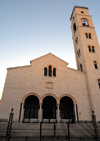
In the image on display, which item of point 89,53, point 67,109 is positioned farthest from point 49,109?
point 89,53

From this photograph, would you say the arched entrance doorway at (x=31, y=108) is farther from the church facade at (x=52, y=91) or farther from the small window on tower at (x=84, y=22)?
the small window on tower at (x=84, y=22)

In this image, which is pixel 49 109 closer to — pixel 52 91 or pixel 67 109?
pixel 52 91

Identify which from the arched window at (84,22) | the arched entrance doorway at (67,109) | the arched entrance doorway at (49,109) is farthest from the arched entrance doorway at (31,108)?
the arched window at (84,22)

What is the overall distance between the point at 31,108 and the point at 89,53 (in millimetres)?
15304

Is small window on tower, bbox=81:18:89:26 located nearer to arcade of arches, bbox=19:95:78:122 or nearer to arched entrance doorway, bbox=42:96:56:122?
arcade of arches, bbox=19:95:78:122

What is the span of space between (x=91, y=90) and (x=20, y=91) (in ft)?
38.8

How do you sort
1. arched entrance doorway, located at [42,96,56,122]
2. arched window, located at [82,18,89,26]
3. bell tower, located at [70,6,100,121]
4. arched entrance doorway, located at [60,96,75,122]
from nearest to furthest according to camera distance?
arched entrance doorway, located at [42,96,56,122] → arched entrance doorway, located at [60,96,75,122] → bell tower, located at [70,6,100,121] → arched window, located at [82,18,89,26]

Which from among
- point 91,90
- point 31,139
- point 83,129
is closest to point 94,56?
point 91,90

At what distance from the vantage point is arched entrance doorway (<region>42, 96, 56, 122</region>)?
16.4 meters

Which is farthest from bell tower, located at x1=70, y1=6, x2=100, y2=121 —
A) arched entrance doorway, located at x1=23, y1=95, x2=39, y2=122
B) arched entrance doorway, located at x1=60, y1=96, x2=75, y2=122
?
arched entrance doorway, located at x1=23, y1=95, x2=39, y2=122

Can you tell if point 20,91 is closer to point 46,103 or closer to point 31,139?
point 46,103

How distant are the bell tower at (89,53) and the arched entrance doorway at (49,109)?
6.19 metres

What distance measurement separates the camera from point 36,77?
728 inches

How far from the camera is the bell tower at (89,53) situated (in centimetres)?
1777
